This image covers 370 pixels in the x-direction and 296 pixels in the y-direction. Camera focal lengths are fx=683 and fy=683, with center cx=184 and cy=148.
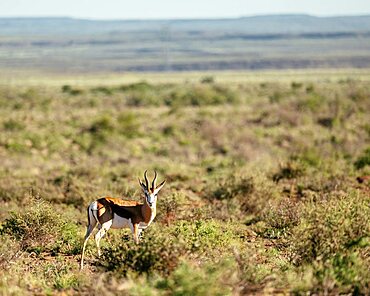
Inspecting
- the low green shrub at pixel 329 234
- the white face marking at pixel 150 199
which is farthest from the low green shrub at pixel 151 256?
the white face marking at pixel 150 199

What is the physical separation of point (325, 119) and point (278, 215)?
22.1m

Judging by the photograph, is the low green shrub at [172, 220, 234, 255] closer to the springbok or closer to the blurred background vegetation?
A: the blurred background vegetation

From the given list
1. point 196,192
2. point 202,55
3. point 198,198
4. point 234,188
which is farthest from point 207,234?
point 202,55

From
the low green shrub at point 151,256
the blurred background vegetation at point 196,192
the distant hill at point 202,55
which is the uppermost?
the low green shrub at point 151,256

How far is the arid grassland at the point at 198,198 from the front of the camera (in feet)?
24.9

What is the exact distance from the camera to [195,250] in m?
8.44

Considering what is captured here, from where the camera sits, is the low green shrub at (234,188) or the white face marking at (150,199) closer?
the white face marking at (150,199)

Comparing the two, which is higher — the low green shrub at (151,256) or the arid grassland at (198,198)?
the low green shrub at (151,256)

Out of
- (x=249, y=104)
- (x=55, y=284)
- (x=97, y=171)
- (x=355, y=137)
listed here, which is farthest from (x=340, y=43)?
(x=55, y=284)

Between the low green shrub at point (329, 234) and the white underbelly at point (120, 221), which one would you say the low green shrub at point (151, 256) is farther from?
the white underbelly at point (120, 221)

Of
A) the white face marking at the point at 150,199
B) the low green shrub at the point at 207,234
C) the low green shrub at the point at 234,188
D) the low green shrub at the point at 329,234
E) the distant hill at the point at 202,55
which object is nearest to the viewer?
the low green shrub at the point at 329,234

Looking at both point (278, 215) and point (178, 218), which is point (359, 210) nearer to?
point (278, 215)

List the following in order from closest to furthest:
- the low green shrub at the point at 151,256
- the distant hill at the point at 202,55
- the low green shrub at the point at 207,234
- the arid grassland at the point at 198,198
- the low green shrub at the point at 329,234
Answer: the arid grassland at the point at 198,198
the low green shrub at the point at 151,256
the low green shrub at the point at 329,234
the low green shrub at the point at 207,234
the distant hill at the point at 202,55

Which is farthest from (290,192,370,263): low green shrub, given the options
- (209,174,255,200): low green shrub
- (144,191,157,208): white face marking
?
(209,174,255,200): low green shrub
